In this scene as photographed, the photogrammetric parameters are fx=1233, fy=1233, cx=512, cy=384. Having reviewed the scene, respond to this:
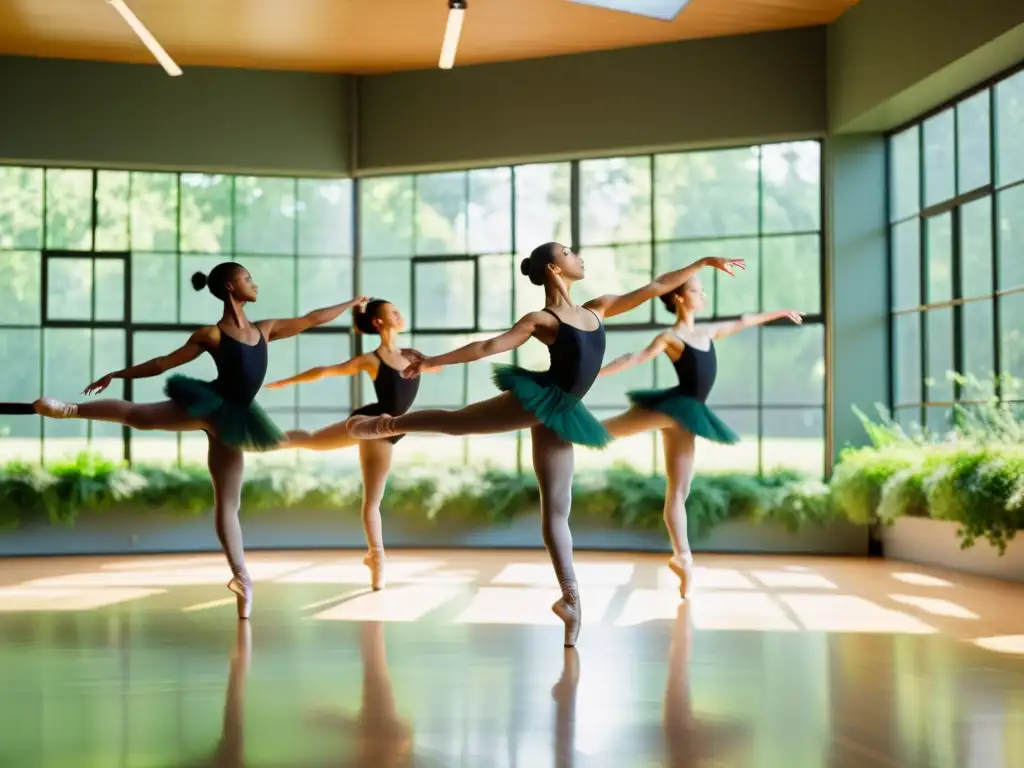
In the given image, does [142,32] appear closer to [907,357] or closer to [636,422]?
[636,422]

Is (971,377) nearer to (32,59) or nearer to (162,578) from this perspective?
(162,578)

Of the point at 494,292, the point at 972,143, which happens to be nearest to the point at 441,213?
the point at 494,292

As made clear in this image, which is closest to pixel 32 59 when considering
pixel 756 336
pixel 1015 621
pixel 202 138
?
pixel 202 138

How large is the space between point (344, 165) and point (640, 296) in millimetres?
5615

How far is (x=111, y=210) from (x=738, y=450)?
523cm

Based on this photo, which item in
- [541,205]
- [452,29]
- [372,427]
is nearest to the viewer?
[372,427]

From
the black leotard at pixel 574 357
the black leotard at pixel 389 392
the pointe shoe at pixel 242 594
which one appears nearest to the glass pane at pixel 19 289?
the black leotard at pixel 389 392

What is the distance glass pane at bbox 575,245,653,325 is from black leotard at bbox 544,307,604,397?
191 inches

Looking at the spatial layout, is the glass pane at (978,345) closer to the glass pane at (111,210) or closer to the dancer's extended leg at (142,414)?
the dancer's extended leg at (142,414)

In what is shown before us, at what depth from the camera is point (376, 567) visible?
21.3ft

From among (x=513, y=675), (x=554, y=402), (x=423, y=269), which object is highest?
(x=423, y=269)

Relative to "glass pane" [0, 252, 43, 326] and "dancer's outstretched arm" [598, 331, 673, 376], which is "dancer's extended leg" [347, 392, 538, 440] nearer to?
"dancer's outstretched arm" [598, 331, 673, 376]

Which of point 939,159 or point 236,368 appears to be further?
point 939,159

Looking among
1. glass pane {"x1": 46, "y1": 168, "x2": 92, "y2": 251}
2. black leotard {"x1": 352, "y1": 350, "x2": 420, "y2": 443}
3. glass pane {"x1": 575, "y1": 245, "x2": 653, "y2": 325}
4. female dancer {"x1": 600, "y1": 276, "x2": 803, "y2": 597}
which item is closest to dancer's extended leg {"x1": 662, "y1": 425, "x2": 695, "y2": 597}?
female dancer {"x1": 600, "y1": 276, "x2": 803, "y2": 597}
